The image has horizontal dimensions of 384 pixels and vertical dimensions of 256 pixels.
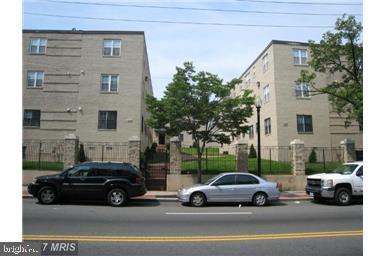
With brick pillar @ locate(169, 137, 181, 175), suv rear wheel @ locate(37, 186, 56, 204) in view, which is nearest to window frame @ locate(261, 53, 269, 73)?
brick pillar @ locate(169, 137, 181, 175)

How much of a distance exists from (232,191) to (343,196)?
472 cm

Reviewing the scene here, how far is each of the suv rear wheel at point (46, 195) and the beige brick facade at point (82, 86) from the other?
13.2 metres

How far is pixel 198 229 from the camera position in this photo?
9078 mm

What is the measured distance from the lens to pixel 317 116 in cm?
2958

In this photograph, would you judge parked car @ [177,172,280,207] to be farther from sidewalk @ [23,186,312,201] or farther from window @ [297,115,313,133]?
window @ [297,115,313,133]

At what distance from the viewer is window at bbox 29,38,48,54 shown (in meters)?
27.6

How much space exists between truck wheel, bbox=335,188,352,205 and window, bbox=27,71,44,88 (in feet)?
74.7

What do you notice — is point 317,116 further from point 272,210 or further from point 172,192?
point 272,210

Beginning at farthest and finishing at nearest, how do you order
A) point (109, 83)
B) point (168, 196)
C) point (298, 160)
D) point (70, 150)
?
1. point (109, 83)
2. point (298, 160)
3. point (70, 150)
4. point (168, 196)

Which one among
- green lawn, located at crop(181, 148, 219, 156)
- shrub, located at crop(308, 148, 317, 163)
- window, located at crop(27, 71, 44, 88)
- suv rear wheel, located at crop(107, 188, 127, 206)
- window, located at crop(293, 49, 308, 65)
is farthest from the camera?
window, located at crop(293, 49, 308, 65)

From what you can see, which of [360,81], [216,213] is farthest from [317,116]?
[216,213]

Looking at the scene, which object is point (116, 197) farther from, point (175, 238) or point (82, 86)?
point (82, 86)

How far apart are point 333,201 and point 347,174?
140 cm

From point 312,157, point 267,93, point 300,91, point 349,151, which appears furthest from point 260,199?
point 267,93
